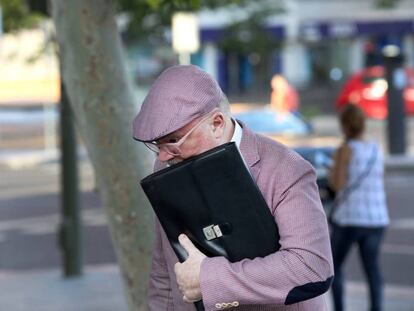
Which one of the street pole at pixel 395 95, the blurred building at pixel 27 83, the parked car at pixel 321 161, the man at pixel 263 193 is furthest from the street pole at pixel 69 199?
the blurred building at pixel 27 83

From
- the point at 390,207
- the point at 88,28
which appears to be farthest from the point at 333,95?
the point at 88,28

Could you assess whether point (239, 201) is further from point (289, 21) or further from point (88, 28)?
point (289, 21)

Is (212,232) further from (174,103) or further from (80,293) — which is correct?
(80,293)

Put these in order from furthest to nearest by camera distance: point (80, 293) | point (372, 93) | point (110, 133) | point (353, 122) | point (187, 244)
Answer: point (372, 93), point (80, 293), point (353, 122), point (110, 133), point (187, 244)

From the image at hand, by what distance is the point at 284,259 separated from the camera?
2.53 meters

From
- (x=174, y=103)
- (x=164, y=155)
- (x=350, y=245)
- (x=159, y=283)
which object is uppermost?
(x=174, y=103)

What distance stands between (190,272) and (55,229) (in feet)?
35.0

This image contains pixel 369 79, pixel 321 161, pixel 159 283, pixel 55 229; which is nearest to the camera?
pixel 159 283

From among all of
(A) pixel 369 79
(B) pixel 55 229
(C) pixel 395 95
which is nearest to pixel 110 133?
(B) pixel 55 229

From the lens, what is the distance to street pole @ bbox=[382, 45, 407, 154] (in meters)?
19.4

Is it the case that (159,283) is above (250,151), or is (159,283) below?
below

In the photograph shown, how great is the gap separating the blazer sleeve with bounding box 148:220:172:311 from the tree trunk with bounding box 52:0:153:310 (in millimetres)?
1580

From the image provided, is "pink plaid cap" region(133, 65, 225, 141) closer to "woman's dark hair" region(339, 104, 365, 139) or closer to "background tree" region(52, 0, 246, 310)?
"background tree" region(52, 0, 246, 310)

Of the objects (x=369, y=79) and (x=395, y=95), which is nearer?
(x=395, y=95)
